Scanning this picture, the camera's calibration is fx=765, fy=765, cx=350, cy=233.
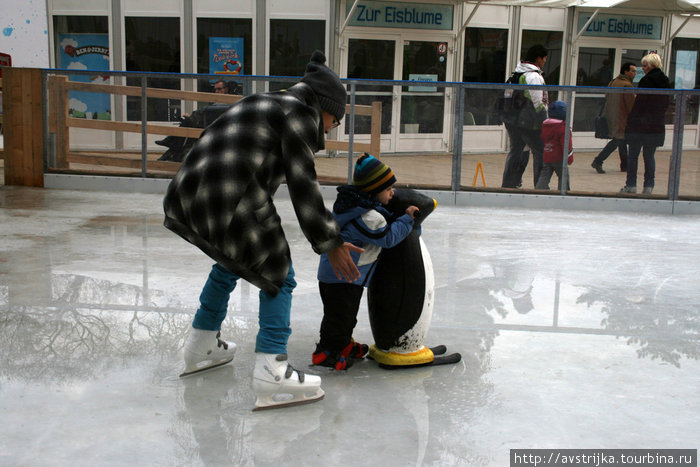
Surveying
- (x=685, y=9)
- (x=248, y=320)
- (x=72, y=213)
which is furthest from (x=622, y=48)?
(x=248, y=320)

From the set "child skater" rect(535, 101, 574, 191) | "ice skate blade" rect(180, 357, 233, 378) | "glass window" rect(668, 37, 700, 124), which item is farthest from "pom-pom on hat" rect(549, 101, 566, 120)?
"glass window" rect(668, 37, 700, 124)

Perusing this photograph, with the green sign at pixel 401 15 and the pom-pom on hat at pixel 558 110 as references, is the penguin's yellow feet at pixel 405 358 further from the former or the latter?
the green sign at pixel 401 15

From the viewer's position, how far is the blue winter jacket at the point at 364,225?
357 centimetres

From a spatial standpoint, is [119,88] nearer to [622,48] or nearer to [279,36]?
[279,36]

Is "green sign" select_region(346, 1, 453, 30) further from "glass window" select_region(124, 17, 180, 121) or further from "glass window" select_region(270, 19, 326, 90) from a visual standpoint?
"glass window" select_region(124, 17, 180, 121)

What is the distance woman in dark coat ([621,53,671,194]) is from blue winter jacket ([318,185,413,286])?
265 inches

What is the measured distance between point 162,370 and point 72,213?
5.02 meters

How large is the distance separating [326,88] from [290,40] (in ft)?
43.8

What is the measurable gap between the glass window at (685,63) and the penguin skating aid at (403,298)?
1641 centimetres

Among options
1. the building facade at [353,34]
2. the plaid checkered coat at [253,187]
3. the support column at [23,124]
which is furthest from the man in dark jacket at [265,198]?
the building facade at [353,34]

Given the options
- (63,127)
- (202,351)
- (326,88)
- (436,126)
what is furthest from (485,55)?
(202,351)

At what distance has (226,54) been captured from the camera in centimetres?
1602

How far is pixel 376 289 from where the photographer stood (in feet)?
12.5

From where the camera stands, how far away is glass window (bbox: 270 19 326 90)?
1602cm
